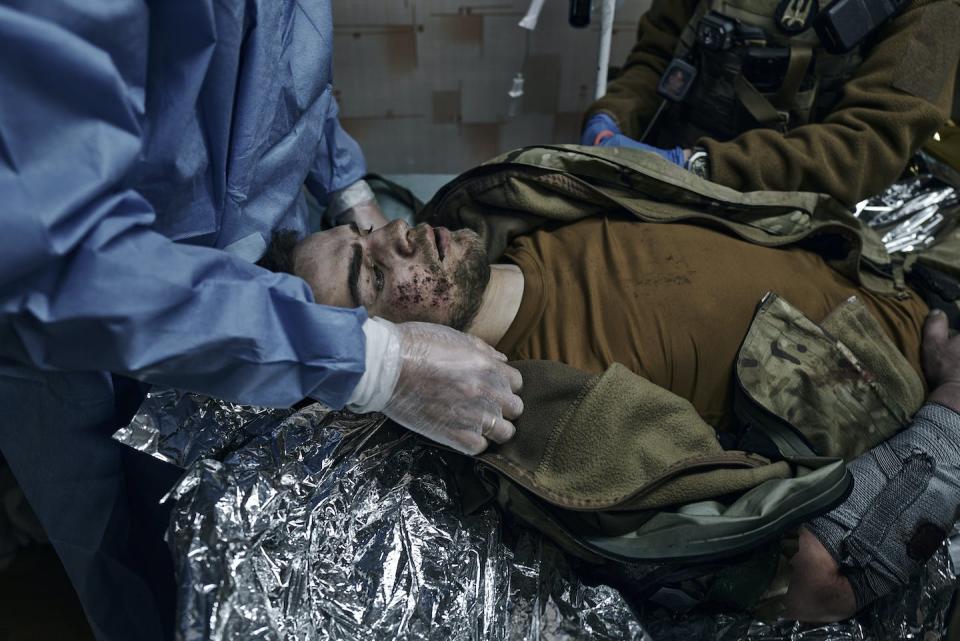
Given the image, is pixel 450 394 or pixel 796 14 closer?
pixel 450 394

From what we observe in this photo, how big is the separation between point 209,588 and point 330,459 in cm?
28

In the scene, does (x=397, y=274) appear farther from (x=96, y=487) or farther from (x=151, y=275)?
(x=96, y=487)

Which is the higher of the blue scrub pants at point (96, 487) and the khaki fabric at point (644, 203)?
the khaki fabric at point (644, 203)

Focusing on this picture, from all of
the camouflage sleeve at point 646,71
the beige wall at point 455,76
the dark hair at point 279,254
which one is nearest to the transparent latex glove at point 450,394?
the dark hair at point 279,254

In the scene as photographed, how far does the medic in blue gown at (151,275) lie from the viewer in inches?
33.4

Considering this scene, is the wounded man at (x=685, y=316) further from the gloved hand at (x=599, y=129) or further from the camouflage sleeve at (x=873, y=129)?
the gloved hand at (x=599, y=129)

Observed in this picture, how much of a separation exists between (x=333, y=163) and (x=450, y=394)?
30.1 inches

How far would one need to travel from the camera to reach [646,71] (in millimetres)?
2002

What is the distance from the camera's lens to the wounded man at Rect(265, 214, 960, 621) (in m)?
1.20

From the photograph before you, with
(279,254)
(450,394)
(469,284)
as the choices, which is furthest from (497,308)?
(279,254)

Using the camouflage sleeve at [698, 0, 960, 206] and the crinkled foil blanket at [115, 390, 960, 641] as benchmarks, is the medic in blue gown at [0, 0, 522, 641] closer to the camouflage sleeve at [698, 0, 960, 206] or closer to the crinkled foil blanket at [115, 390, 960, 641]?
the crinkled foil blanket at [115, 390, 960, 641]

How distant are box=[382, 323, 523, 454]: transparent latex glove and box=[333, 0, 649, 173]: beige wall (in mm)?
1263

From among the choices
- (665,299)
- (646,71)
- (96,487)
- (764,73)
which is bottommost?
(96,487)

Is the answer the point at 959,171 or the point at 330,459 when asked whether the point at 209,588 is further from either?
the point at 959,171
